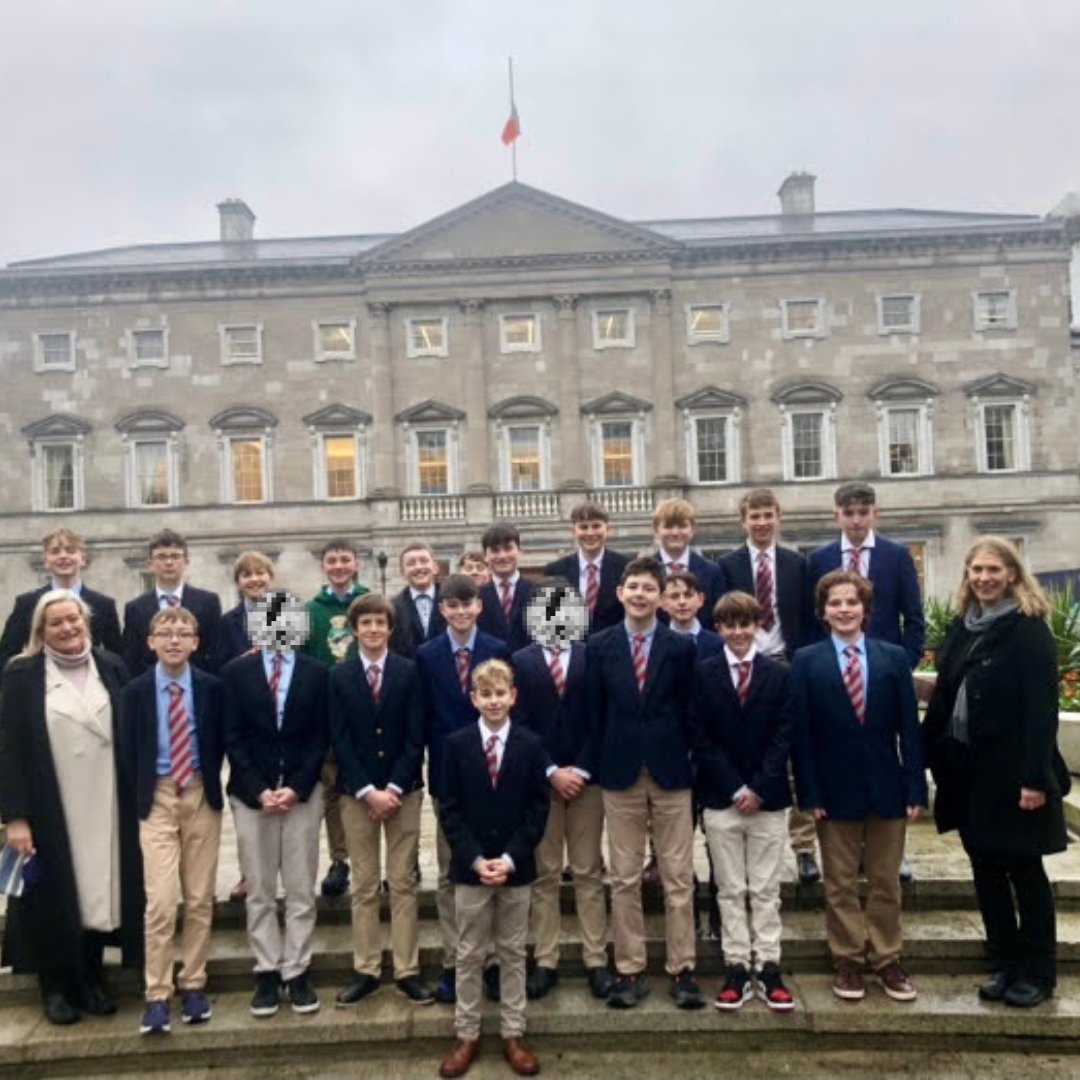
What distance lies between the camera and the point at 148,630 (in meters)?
6.40

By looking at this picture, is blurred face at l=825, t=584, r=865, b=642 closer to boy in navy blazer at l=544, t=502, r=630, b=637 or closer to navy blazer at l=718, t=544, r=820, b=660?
navy blazer at l=718, t=544, r=820, b=660

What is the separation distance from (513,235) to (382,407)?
754 centimetres

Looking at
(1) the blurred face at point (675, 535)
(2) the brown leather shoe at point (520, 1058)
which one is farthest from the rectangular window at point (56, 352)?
(2) the brown leather shoe at point (520, 1058)

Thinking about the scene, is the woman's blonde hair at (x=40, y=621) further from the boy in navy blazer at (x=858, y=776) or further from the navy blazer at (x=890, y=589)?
the navy blazer at (x=890, y=589)

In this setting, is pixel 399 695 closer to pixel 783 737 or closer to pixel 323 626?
pixel 323 626

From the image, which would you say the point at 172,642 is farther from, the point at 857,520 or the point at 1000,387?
the point at 1000,387

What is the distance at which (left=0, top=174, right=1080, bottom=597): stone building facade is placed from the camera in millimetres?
30047

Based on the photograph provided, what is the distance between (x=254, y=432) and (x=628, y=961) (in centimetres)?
2840

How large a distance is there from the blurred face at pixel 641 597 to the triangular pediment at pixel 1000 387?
1148 inches

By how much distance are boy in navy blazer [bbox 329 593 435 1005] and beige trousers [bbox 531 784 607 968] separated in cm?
73

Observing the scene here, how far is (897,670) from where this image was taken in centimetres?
498

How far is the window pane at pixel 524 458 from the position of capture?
3050 centimetres

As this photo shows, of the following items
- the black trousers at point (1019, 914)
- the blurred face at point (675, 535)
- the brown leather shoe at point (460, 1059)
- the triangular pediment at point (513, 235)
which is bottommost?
the brown leather shoe at point (460, 1059)

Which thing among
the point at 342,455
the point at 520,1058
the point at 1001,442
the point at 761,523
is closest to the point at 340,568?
the point at 761,523
